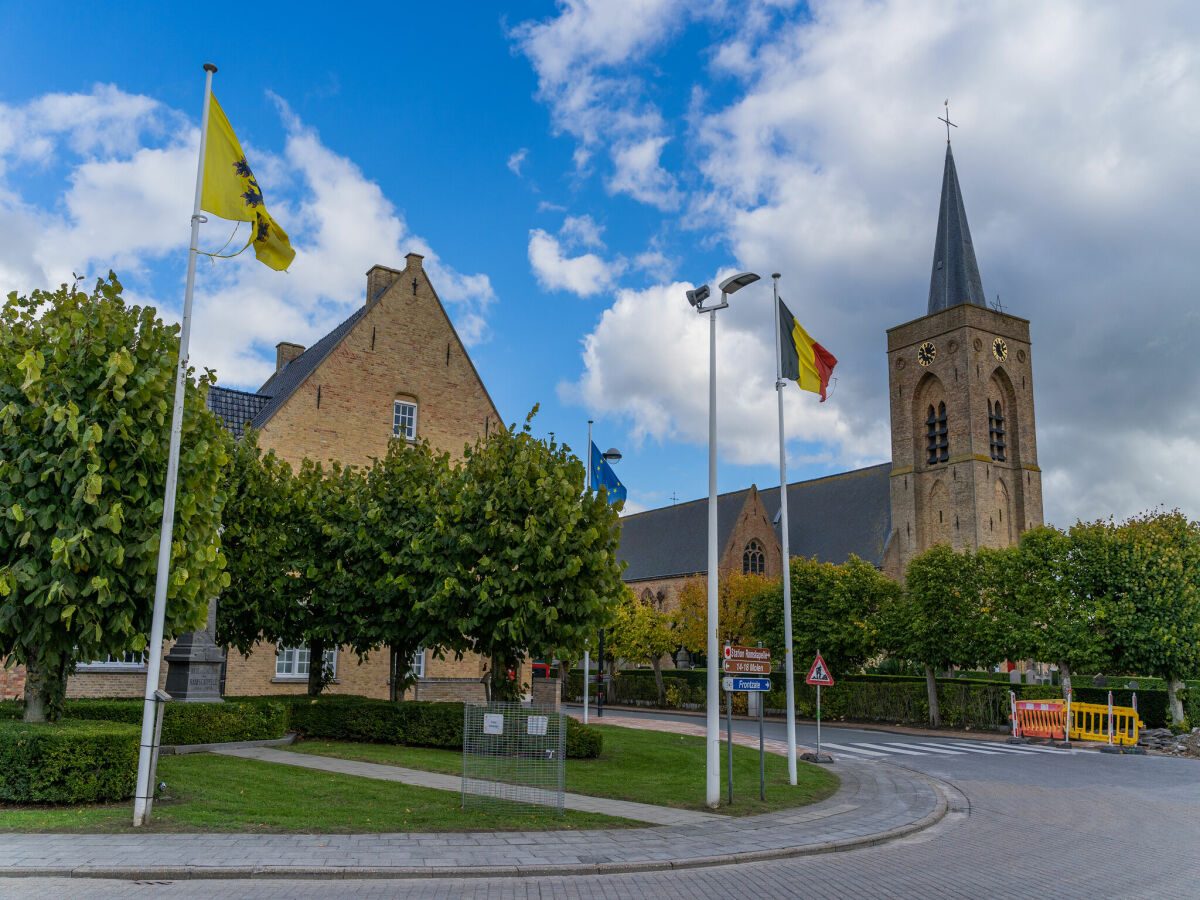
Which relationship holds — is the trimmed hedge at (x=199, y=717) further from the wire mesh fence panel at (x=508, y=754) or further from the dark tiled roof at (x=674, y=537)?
the dark tiled roof at (x=674, y=537)

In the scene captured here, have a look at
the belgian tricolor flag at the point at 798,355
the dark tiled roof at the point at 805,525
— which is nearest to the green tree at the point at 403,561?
the belgian tricolor flag at the point at 798,355

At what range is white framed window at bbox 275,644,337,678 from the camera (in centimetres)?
2814

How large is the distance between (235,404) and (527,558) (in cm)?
1882

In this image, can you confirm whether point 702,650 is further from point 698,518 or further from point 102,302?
point 102,302

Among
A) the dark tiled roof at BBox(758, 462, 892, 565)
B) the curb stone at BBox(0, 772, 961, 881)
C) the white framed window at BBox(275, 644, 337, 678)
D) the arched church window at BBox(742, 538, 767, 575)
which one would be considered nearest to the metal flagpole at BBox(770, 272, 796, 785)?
the curb stone at BBox(0, 772, 961, 881)

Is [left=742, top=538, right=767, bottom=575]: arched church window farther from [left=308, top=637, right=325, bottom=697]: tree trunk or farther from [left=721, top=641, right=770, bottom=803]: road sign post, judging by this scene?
[left=721, top=641, right=770, bottom=803]: road sign post

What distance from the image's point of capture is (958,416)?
61812 mm

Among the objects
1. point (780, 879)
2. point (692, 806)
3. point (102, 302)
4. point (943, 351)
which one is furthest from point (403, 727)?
point (943, 351)

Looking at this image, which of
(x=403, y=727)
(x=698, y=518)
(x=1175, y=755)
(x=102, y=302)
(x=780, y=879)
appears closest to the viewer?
(x=780, y=879)

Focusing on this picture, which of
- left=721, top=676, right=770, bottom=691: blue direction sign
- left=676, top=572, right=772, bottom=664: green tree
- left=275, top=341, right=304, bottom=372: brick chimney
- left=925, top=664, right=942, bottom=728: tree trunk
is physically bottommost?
left=925, top=664, right=942, bottom=728: tree trunk

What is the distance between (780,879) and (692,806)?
4085 millimetres

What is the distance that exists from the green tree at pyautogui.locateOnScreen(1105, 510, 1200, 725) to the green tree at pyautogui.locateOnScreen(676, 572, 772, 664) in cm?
1953

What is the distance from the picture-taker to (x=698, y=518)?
75500 millimetres

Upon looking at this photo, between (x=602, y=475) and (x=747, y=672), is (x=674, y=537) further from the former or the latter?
(x=747, y=672)
